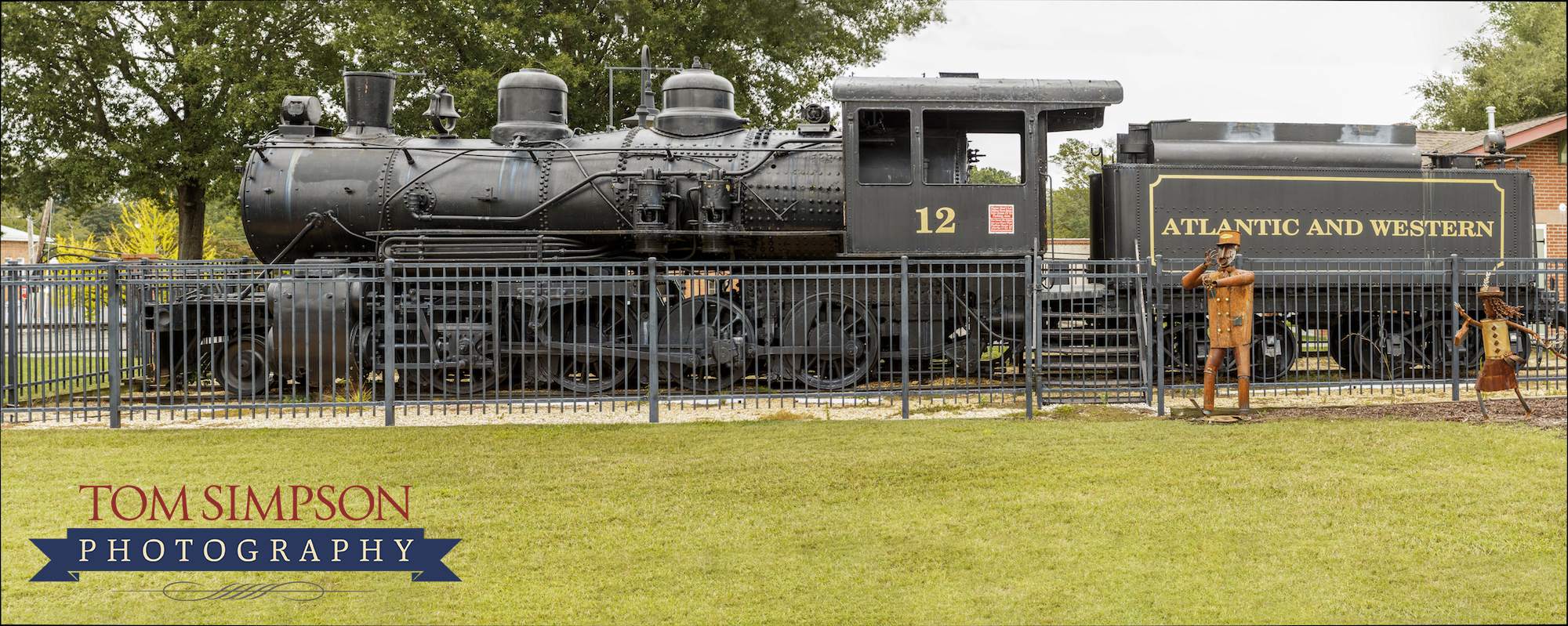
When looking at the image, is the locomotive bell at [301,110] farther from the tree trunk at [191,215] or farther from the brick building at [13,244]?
the brick building at [13,244]

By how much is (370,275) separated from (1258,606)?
8872 millimetres

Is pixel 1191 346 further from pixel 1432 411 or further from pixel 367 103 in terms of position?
pixel 367 103

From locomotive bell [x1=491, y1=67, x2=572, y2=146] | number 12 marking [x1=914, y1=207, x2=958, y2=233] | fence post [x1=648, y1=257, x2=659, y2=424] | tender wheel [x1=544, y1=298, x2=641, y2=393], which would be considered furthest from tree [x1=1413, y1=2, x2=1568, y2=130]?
locomotive bell [x1=491, y1=67, x2=572, y2=146]

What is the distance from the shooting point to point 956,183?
32.0 ft

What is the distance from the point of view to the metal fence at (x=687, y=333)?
8820mm

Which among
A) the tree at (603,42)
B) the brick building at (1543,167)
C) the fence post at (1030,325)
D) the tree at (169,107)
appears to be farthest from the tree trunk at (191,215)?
the brick building at (1543,167)

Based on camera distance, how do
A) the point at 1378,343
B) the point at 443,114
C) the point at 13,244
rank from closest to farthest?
1. the point at 1378,343
2. the point at 443,114
3. the point at 13,244

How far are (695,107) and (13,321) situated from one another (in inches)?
260

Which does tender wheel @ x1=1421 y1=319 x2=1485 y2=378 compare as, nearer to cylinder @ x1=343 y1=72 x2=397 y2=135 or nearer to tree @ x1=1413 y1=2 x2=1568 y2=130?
tree @ x1=1413 y1=2 x2=1568 y2=130

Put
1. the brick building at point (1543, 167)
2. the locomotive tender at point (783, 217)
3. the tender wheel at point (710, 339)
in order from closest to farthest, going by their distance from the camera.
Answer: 1. the tender wheel at point (710, 339)
2. the locomotive tender at point (783, 217)
3. the brick building at point (1543, 167)

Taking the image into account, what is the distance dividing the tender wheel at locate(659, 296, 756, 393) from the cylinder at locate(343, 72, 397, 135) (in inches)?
160

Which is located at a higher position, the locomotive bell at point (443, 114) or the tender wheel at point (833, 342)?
the locomotive bell at point (443, 114)

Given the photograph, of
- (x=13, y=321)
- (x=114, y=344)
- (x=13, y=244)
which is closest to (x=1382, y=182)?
(x=114, y=344)

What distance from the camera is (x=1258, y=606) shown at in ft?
12.7
